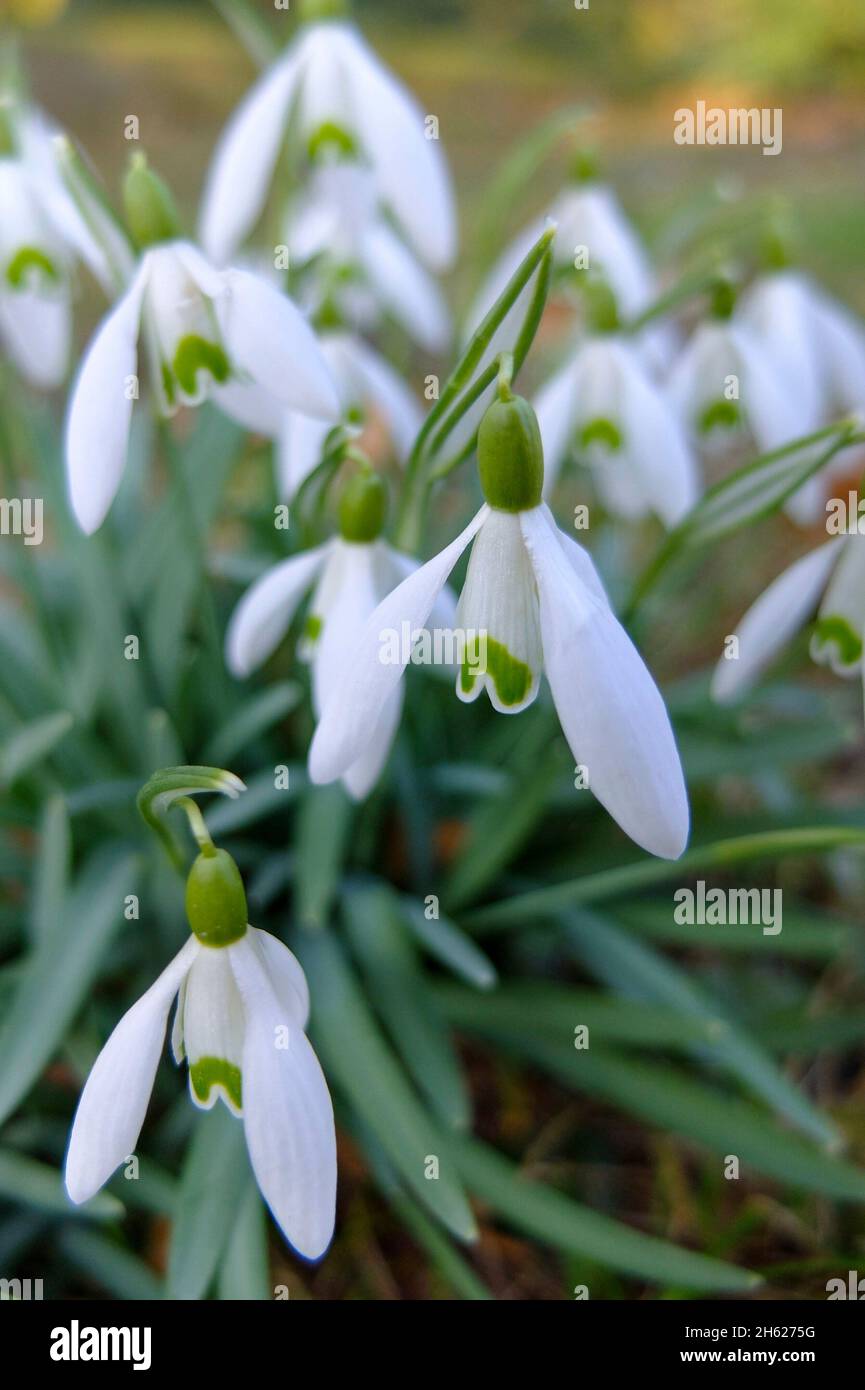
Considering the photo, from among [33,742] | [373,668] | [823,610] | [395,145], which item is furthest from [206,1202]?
[395,145]

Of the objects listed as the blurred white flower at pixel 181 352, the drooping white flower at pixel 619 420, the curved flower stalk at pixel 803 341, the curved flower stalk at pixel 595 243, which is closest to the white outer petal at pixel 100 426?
the blurred white flower at pixel 181 352

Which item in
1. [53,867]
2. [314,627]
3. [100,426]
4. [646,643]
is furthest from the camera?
[646,643]

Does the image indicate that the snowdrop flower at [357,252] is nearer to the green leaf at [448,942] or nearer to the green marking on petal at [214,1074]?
the green leaf at [448,942]

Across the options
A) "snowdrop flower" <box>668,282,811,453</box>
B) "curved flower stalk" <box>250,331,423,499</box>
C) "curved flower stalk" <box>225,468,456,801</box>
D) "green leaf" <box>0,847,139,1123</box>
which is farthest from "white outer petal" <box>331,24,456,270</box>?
"green leaf" <box>0,847,139,1123</box>

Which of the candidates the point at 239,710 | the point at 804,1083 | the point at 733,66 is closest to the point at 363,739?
the point at 239,710

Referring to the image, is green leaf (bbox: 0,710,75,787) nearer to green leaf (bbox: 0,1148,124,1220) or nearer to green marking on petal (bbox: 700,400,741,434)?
green leaf (bbox: 0,1148,124,1220)

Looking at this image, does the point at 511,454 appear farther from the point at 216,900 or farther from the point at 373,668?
the point at 216,900
